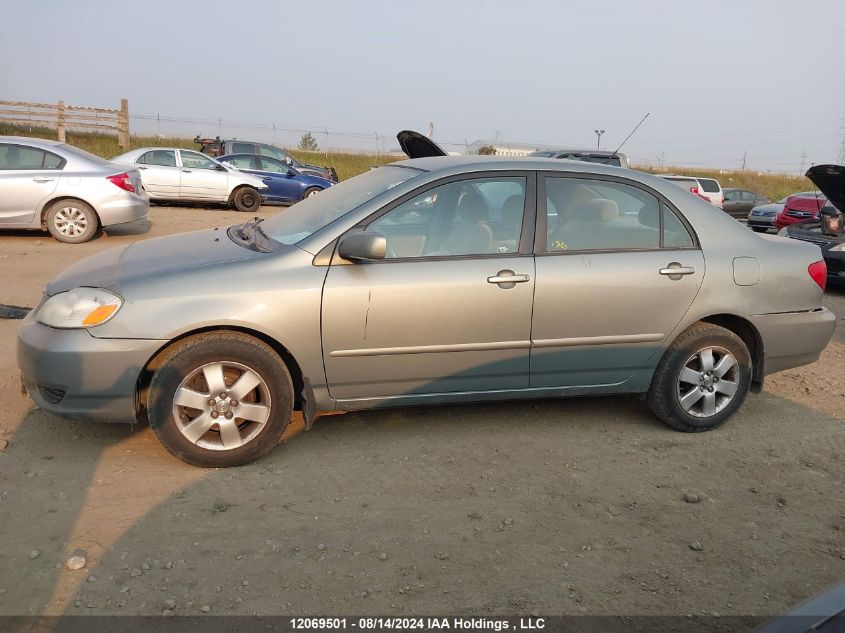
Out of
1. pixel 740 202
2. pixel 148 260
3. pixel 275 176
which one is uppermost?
pixel 148 260

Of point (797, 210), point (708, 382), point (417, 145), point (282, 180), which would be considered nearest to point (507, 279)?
point (708, 382)

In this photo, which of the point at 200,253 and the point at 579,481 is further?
the point at 200,253

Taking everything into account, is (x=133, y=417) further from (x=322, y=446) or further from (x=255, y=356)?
(x=322, y=446)

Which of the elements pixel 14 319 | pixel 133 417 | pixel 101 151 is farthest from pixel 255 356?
pixel 101 151

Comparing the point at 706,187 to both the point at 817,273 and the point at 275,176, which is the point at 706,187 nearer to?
the point at 275,176

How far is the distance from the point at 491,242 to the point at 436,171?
534 millimetres

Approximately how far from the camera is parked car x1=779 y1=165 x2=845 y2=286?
8.32 metres

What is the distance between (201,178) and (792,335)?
1367 centimetres

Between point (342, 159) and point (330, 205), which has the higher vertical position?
point (330, 205)

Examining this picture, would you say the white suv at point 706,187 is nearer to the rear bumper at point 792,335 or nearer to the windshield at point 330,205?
the rear bumper at point 792,335

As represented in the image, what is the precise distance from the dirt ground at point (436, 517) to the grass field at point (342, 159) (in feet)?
82.8

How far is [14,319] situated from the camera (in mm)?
6469

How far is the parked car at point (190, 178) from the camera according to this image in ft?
51.2

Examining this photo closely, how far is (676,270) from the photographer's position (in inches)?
174
